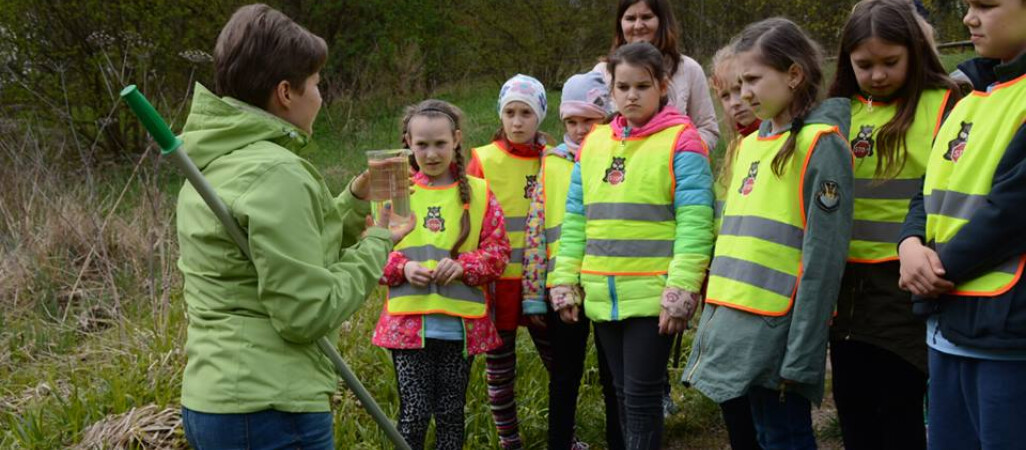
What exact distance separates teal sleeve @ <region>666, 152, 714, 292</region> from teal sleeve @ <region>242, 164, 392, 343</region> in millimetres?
1432

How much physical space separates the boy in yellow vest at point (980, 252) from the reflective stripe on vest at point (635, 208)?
981 millimetres

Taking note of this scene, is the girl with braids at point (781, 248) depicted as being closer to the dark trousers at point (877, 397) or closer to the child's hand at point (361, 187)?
the dark trousers at point (877, 397)

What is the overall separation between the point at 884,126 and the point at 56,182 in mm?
6992

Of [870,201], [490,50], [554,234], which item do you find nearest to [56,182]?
[554,234]

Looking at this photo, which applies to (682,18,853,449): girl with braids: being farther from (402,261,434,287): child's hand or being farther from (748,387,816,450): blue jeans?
(402,261,434,287): child's hand

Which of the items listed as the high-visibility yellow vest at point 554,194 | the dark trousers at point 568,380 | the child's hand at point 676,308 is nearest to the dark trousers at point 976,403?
the child's hand at point 676,308

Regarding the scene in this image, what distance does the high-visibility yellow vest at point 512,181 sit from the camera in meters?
4.28

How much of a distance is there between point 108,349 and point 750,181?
12.0 ft

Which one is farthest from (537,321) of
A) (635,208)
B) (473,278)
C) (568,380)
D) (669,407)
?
(669,407)

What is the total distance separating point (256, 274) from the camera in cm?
240

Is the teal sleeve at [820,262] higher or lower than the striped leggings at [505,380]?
higher

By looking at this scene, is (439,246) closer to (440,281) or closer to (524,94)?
(440,281)

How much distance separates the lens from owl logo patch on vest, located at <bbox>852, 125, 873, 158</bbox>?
10.5 ft

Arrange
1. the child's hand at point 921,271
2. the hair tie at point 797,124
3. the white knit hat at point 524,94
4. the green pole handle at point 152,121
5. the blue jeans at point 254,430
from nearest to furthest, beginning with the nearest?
1. the green pole handle at point 152,121
2. the blue jeans at point 254,430
3. the child's hand at point 921,271
4. the hair tie at point 797,124
5. the white knit hat at point 524,94
